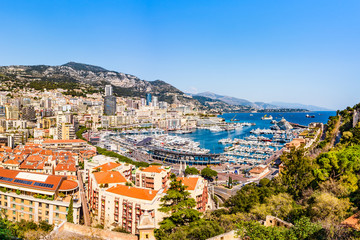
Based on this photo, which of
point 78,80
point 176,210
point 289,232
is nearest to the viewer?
point 289,232

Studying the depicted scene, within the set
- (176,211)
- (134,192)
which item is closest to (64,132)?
(134,192)

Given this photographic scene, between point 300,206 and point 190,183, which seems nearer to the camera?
point 300,206

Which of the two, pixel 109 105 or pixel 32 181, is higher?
pixel 109 105

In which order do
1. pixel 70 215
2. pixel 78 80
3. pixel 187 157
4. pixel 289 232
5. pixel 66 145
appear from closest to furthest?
pixel 289 232
pixel 70 215
pixel 66 145
pixel 187 157
pixel 78 80

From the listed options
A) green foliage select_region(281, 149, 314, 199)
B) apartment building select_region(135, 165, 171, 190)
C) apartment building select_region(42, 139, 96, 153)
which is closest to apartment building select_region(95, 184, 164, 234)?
apartment building select_region(135, 165, 171, 190)

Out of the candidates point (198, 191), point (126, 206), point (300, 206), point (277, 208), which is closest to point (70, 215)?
point (126, 206)

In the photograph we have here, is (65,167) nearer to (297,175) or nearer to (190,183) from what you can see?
(190,183)

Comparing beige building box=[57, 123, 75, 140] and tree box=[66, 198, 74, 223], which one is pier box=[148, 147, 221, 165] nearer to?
beige building box=[57, 123, 75, 140]

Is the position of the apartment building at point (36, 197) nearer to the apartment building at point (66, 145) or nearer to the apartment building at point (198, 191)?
the apartment building at point (198, 191)

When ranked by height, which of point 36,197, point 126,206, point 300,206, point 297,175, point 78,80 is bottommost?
point 126,206
